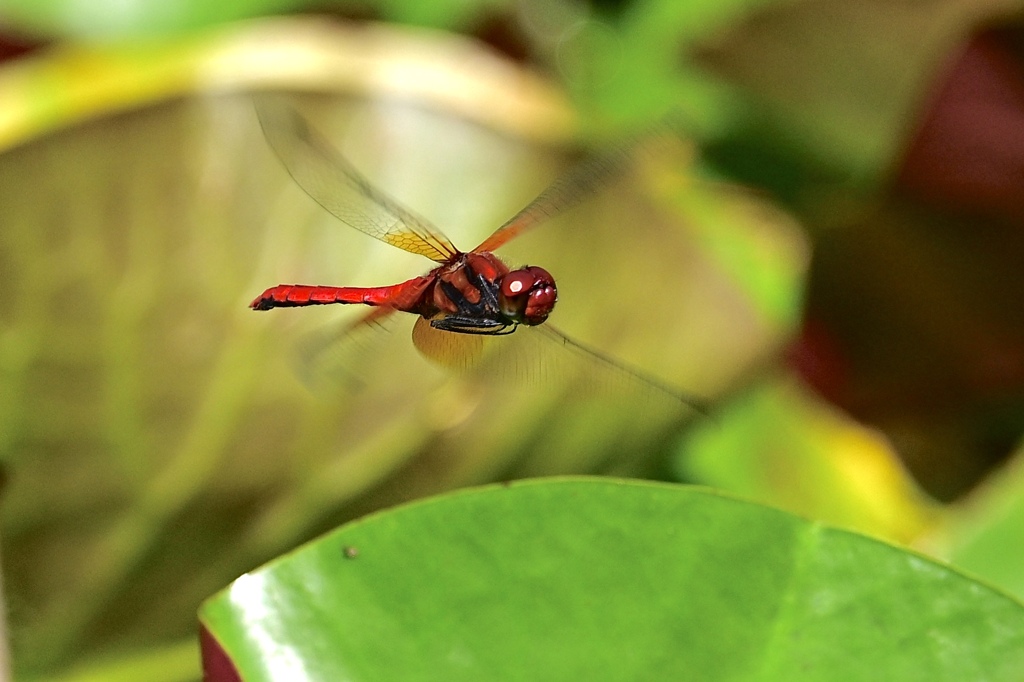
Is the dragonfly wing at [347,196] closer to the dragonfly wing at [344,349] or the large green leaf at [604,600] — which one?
the dragonfly wing at [344,349]

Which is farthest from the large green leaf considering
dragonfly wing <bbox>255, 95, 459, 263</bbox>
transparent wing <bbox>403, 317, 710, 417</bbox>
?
dragonfly wing <bbox>255, 95, 459, 263</bbox>

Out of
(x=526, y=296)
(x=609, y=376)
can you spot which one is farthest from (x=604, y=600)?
(x=609, y=376)

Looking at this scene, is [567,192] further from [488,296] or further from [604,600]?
[604,600]

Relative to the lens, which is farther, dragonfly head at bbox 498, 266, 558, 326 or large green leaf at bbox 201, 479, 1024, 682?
dragonfly head at bbox 498, 266, 558, 326

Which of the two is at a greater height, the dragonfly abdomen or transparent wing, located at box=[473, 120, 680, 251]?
transparent wing, located at box=[473, 120, 680, 251]

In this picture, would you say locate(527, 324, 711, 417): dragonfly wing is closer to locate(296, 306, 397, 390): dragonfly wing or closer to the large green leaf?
locate(296, 306, 397, 390): dragonfly wing

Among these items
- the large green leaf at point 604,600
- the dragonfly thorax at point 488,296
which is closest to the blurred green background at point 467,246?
the dragonfly thorax at point 488,296

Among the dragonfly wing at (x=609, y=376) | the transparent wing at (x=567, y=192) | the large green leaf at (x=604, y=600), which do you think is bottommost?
the dragonfly wing at (x=609, y=376)

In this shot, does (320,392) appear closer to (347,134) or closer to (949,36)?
(347,134)
